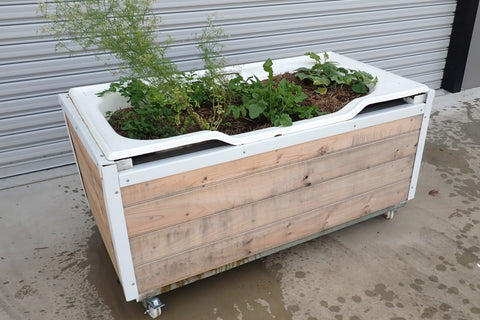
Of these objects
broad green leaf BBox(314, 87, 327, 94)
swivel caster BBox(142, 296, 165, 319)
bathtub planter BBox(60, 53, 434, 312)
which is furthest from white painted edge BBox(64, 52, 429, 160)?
swivel caster BBox(142, 296, 165, 319)

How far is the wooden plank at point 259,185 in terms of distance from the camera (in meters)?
1.52

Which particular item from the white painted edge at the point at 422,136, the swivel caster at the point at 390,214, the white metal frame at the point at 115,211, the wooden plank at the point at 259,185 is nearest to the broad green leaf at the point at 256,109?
the wooden plank at the point at 259,185

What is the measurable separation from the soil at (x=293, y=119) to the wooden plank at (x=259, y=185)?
0.70 ft

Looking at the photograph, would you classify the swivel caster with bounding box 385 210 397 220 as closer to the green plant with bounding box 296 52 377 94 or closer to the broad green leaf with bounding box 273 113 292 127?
the green plant with bounding box 296 52 377 94

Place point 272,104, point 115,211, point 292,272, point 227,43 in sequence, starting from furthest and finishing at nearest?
1. point 227,43
2. point 292,272
3. point 272,104
4. point 115,211

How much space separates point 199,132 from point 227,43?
156cm

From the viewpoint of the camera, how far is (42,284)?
6.15 feet

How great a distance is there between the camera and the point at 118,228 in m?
1.46

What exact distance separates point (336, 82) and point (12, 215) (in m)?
1.83

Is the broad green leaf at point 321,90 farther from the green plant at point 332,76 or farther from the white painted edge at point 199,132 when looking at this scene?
the white painted edge at point 199,132

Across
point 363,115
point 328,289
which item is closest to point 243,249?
point 328,289

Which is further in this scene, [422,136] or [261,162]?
[422,136]

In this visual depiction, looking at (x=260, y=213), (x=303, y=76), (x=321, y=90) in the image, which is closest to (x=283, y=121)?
(x=260, y=213)

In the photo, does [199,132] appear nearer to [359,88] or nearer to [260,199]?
[260,199]
